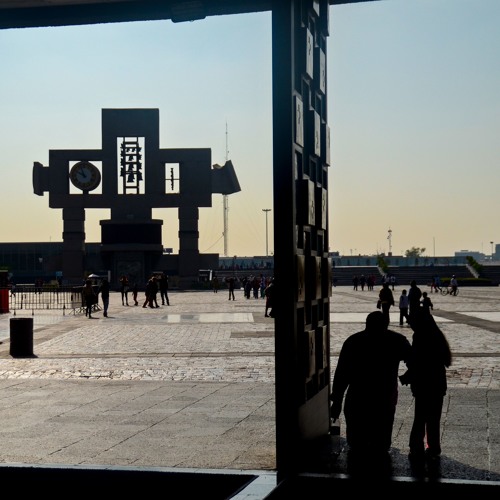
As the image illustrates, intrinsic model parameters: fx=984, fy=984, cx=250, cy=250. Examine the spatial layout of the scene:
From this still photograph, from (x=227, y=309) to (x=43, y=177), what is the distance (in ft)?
149

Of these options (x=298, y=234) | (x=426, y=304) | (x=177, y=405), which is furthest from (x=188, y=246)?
(x=298, y=234)

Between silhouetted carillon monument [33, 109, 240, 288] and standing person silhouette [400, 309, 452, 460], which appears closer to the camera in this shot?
standing person silhouette [400, 309, 452, 460]

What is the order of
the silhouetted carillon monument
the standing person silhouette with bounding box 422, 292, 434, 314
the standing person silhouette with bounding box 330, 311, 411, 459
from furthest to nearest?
the silhouetted carillon monument
the standing person silhouette with bounding box 422, 292, 434, 314
the standing person silhouette with bounding box 330, 311, 411, 459

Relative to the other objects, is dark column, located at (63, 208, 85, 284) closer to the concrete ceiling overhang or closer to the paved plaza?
the paved plaza

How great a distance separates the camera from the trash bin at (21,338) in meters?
20.8

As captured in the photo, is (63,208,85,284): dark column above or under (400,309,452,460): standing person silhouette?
above

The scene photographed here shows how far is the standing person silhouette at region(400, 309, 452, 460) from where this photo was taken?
9070mm

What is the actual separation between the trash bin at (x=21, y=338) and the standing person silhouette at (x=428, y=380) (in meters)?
13.1

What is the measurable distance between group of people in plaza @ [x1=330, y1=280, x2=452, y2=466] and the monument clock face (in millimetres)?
74751

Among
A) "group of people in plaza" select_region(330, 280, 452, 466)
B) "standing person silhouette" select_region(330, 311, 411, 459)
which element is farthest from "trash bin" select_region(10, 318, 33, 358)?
"standing person silhouette" select_region(330, 311, 411, 459)

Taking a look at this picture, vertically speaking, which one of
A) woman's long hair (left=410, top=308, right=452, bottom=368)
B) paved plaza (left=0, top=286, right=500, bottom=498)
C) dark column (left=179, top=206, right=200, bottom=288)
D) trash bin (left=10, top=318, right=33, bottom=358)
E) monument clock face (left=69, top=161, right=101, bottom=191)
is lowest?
paved plaza (left=0, top=286, right=500, bottom=498)

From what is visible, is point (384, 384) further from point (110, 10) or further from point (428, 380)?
point (110, 10)

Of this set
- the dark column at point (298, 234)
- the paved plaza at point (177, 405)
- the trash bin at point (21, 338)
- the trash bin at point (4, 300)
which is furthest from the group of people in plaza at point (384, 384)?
the trash bin at point (4, 300)

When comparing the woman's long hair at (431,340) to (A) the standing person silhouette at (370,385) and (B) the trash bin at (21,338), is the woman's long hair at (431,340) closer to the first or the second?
(A) the standing person silhouette at (370,385)
